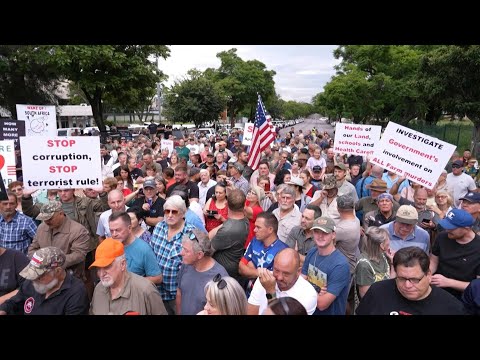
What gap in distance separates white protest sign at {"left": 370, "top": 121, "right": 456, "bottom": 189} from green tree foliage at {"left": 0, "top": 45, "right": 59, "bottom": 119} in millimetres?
31957

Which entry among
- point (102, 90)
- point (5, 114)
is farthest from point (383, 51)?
point (5, 114)

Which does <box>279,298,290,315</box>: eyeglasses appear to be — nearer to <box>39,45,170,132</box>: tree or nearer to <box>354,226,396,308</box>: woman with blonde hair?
<box>354,226,396,308</box>: woman with blonde hair

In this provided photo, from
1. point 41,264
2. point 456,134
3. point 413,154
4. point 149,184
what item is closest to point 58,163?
point 149,184

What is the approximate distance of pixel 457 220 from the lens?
3.83m

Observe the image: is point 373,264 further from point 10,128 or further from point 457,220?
point 10,128

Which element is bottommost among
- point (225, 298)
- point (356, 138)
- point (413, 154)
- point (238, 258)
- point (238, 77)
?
point (238, 258)

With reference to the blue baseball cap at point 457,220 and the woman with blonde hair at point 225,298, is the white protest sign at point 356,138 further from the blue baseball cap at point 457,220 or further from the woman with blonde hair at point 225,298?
the woman with blonde hair at point 225,298

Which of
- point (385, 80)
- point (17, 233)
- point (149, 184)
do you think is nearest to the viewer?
point (17, 233)

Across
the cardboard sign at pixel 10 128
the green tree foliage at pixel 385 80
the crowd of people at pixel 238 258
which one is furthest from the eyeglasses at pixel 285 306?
the green tree foliage at pixel 385 80

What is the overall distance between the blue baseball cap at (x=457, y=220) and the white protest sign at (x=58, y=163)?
14.1 ft

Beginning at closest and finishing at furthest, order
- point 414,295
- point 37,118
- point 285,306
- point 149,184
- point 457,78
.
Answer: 1. point 285,306
2. point 414,295
3. point 149,184
4. point 37,118
5. point 457,78

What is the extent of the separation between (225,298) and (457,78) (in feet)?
73.6
